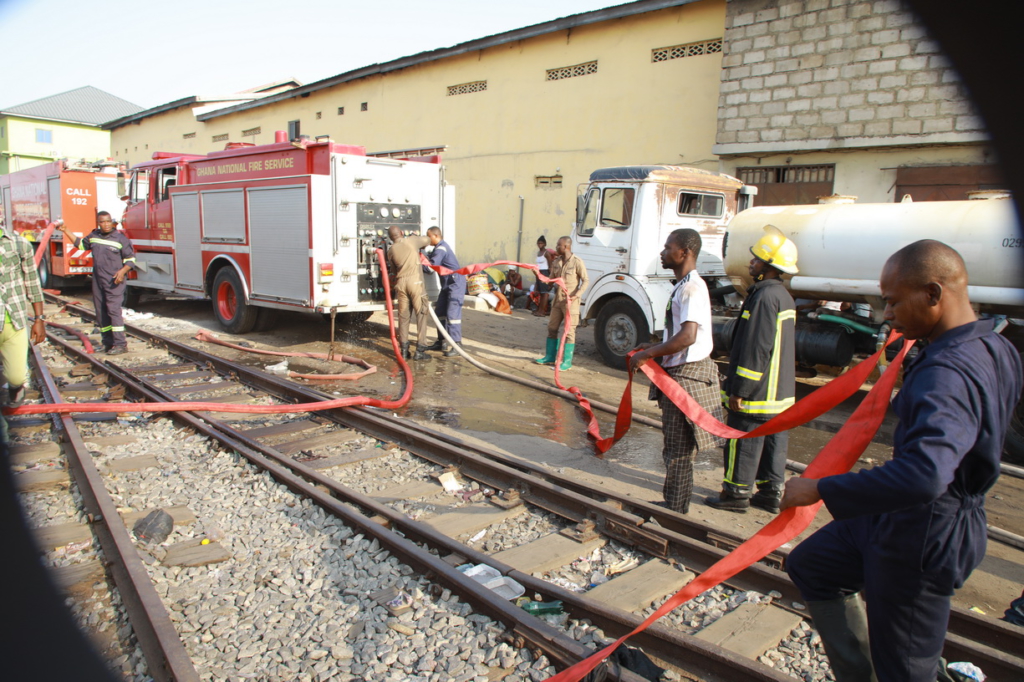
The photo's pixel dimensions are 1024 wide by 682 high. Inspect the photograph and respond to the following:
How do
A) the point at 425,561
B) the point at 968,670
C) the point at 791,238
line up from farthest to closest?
the point at 791,238
the point at 425,561
the point at 968,670

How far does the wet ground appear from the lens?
4.76 metres

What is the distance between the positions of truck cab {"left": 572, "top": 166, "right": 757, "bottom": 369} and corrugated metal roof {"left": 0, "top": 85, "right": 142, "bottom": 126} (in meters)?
47.5

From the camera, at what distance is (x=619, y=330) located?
9.66m

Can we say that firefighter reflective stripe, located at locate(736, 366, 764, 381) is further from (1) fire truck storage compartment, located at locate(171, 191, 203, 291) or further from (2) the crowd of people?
(1) fire truck storage compartment, located at locate(171, 191, 203, 291)

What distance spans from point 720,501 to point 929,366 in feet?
10.1

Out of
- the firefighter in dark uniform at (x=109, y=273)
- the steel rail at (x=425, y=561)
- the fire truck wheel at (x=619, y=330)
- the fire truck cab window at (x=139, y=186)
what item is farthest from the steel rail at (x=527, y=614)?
the fire truck cab window at (x=139, y=186)

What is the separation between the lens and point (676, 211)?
954 centimetres

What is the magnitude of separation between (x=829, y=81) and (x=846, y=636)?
12.1 metres

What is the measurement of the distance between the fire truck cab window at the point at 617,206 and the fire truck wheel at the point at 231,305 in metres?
6.05

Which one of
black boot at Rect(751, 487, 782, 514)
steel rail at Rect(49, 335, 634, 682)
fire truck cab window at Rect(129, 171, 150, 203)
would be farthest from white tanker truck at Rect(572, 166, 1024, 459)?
fire truck cab window at Rect(129, 171, 150, 203)

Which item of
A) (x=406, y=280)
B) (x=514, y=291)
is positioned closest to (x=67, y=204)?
(x=514, y=291)

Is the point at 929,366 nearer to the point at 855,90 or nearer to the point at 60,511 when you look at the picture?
the point at 60,511

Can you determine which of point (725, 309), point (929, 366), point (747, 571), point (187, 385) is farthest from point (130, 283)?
point (929, 366)

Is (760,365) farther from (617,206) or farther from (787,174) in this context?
(787,174)
